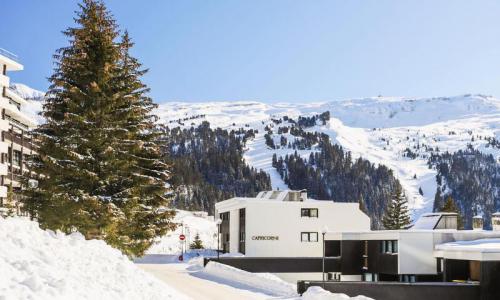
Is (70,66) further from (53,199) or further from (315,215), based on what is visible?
(315,215)

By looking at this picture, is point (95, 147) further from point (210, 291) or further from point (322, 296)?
point (322, 296)

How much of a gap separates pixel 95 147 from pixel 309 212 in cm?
4389

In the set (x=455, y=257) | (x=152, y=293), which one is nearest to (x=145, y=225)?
(x=152, y=293)

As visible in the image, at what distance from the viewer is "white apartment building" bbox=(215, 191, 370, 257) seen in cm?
6750

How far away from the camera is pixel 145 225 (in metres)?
32.5

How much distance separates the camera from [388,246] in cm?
4672

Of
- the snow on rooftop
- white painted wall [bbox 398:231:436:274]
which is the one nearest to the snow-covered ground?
the snow on rooftop

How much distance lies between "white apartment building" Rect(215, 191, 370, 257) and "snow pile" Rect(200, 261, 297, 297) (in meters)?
24.1

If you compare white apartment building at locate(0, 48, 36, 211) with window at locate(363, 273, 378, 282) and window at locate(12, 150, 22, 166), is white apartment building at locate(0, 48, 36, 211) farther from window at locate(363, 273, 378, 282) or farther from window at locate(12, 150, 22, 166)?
window at locate(363, 273, 378, 282)

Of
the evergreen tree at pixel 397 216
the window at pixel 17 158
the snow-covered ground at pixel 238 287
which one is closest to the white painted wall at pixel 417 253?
the snow-covered ground at pixel 238 287

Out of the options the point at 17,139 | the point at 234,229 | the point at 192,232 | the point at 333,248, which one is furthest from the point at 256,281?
the point at 192,232

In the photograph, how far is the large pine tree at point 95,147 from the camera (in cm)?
2766

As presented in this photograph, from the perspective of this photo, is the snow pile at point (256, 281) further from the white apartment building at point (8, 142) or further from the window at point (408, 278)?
the white apartment building at point (8, 142)

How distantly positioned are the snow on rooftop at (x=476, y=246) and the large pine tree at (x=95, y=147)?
1857 cm
